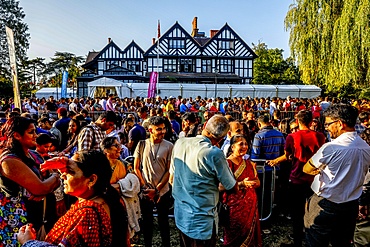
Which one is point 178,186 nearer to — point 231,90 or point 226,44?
point 231,90

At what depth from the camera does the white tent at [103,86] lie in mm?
27984

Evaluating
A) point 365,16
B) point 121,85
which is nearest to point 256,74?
point 121,85

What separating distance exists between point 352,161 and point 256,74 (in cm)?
4525

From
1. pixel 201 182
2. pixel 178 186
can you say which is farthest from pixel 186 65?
pixel 201 182

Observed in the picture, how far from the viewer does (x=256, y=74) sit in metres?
47.0

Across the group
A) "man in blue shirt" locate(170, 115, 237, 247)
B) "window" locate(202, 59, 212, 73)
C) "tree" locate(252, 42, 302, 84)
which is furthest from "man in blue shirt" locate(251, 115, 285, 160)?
"tree" locate(252, 42, 302, 84)

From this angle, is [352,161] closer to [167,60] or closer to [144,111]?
[144,111]

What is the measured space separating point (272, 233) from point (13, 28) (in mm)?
40399

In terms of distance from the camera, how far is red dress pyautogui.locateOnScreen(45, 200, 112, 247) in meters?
1.89

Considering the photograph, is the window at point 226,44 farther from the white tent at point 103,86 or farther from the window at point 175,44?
the white tent at point 103,86

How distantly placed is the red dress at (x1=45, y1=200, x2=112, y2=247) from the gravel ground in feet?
9.81

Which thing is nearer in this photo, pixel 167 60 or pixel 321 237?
pixel 321 237

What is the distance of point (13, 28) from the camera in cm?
3784

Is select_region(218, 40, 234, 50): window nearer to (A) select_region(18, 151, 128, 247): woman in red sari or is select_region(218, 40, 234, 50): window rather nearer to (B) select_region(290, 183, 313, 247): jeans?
(B) select_region(290, 183, 313, 247): jeans
